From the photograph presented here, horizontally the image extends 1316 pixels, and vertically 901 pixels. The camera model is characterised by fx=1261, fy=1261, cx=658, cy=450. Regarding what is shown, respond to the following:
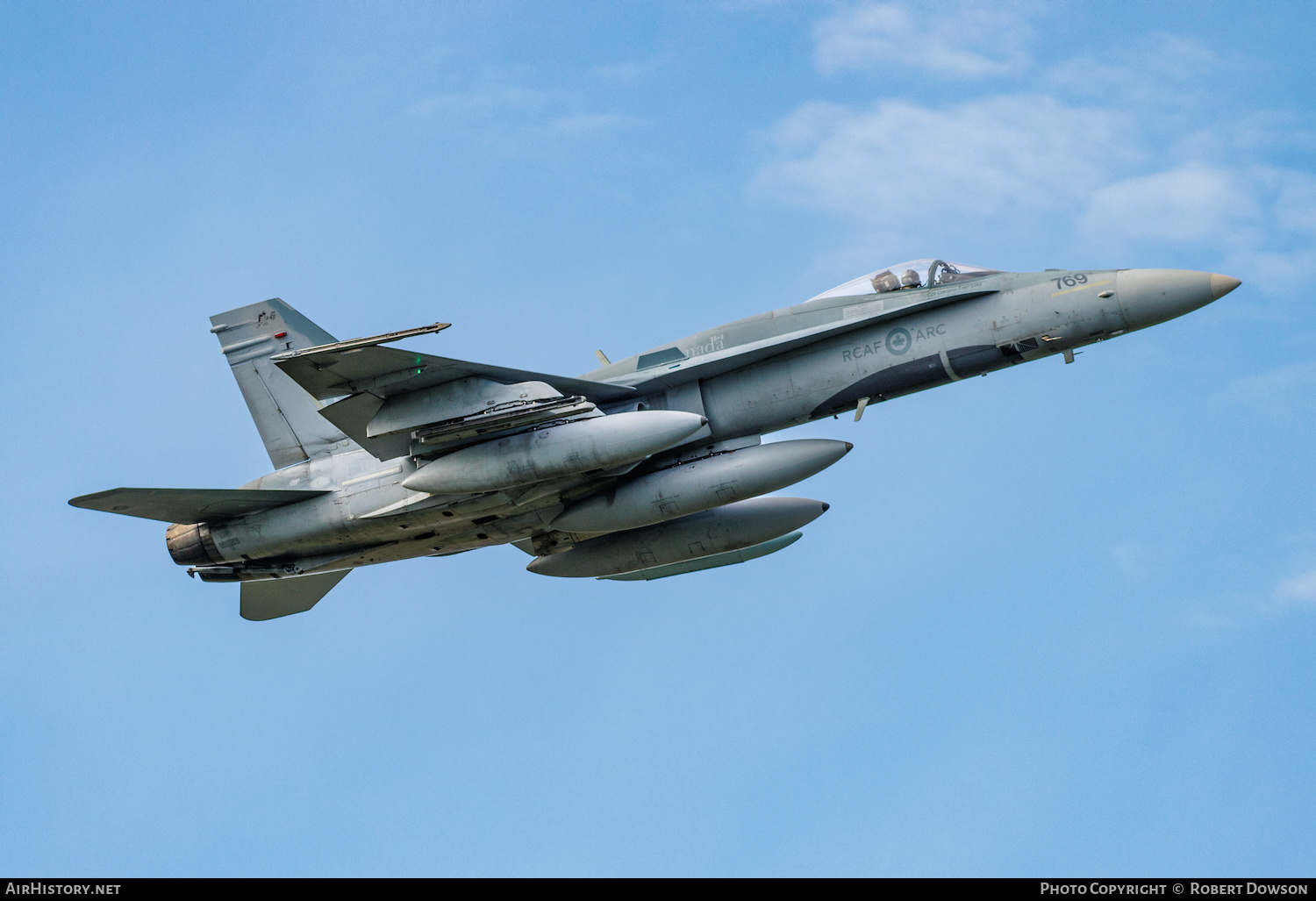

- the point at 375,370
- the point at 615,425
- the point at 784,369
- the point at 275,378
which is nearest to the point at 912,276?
the point at 784,369

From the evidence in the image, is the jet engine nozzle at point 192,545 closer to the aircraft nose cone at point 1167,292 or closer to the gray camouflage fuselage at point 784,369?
the gray camouflage fuselage at point 784,369

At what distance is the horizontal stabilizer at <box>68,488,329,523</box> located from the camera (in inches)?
669

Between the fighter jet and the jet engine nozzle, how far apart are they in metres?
0.03

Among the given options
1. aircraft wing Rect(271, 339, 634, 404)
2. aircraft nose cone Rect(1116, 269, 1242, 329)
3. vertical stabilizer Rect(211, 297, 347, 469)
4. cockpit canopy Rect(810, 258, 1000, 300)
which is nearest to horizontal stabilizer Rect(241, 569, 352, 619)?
vertical stabilizer Rect(211, 297, 347, 469)

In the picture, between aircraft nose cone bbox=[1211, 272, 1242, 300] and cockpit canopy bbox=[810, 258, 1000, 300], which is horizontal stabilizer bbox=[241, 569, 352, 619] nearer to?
cockpit canopy bbox=[810, 258, 1000, 300]

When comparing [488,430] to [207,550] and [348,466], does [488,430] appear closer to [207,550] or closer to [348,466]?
[348,466]

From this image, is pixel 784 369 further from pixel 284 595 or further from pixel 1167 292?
pixel 284 595

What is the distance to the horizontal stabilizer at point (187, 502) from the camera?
17000 mm

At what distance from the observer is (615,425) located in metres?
16.0

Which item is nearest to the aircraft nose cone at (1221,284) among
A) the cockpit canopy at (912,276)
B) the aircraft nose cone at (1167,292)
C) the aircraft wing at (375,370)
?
the aircraft nose cone at (1167,292)

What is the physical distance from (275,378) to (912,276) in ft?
32.3

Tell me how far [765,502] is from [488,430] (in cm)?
498

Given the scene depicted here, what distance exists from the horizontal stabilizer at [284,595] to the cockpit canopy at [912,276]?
9.34 metres
